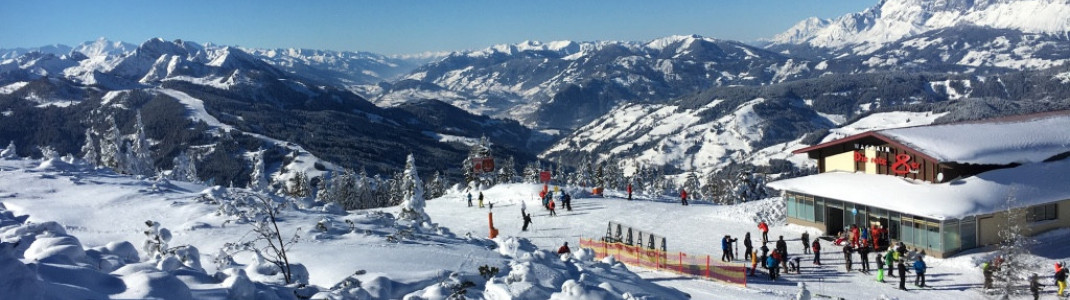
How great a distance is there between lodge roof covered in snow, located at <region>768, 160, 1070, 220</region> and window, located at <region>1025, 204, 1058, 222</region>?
0.75 metres

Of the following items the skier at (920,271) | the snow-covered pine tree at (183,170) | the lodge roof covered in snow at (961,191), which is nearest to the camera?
the skier at (920,271)

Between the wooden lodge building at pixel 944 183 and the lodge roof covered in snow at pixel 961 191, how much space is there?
3 centimetres

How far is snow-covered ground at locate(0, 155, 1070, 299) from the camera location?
9781 millimetres

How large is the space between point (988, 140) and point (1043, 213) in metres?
3.94

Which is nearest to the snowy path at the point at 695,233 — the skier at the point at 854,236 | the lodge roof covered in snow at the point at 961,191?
the skier at the point at 854,236

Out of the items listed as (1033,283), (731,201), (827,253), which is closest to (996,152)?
(827,253)

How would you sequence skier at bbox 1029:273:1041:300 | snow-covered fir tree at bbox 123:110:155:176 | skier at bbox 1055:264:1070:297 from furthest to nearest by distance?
snow-covered fir tree at bbox 123:110:155:176, skier at bbox 1055:264:1070:297, skier at bbox 1029:273:1041:300

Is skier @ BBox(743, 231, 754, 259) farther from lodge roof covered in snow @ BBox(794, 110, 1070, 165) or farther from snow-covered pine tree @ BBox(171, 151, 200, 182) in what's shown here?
snow-covered pine tree @ BBox(171, 151, 200, 182)

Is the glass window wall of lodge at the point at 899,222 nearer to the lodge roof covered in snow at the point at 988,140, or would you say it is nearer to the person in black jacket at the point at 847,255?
the lodge roof covered in snow at the point at 988,140

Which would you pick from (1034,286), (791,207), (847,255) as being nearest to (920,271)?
(847,255)

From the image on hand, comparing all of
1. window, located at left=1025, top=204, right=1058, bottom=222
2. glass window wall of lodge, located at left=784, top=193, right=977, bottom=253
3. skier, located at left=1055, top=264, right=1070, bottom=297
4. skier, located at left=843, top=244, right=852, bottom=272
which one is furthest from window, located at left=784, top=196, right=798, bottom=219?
skier, located at left=1055, top=264, right=1070, bottom=297

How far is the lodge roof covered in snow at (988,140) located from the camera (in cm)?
2742

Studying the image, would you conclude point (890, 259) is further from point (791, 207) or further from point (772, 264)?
point (791, 207)

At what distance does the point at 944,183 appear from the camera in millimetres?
26906
